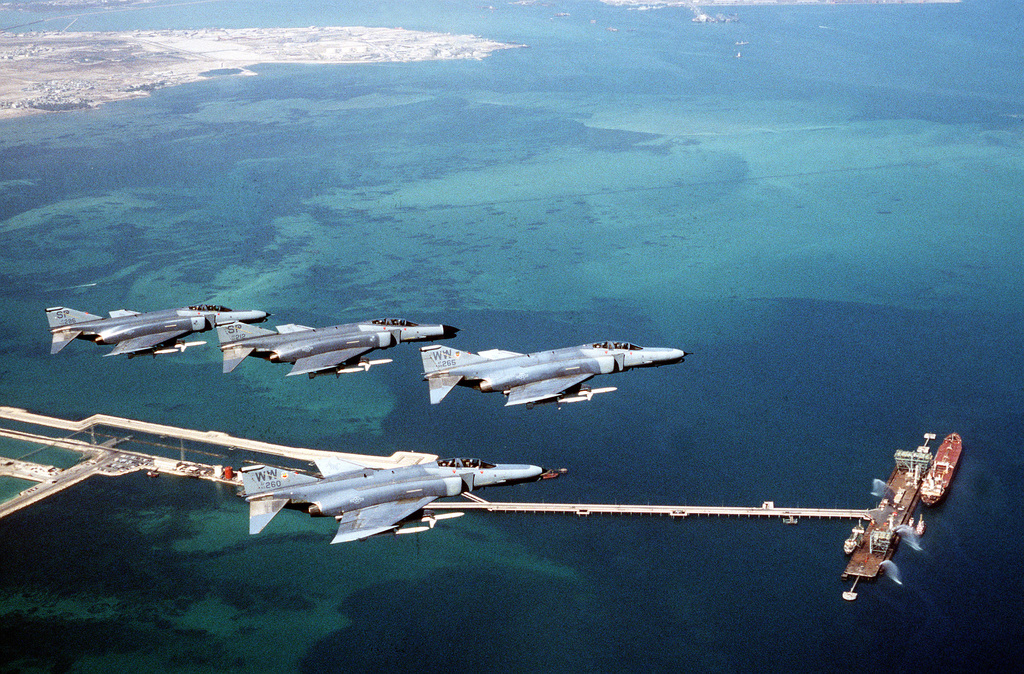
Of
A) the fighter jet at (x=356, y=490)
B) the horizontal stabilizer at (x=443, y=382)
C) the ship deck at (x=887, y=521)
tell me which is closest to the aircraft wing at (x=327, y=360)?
the horizontal stabilizer at (x=443, y=382)

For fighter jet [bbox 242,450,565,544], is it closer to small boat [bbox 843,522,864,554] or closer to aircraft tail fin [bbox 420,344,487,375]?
aircraft tail fin [bbox 420,344,487,375]

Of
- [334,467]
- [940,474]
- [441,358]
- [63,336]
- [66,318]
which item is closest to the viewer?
[334,467]

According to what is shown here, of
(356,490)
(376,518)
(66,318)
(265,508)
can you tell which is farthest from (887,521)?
(66,318)

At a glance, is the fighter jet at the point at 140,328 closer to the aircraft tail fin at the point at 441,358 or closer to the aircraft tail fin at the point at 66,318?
the aircraft tail fin at the point at 66,318

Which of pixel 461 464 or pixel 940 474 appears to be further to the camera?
pixel 940 474

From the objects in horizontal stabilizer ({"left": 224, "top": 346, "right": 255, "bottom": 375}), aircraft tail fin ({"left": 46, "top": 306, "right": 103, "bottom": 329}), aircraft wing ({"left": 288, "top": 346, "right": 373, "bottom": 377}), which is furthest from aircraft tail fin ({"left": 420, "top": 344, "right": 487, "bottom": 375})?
aircraft tail fin ({"left": 46, "top": 306, "right": 103, "bottom": 329})

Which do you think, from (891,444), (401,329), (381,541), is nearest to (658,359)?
(401,329)

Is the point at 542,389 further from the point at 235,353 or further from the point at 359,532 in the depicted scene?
the point at 235,353
